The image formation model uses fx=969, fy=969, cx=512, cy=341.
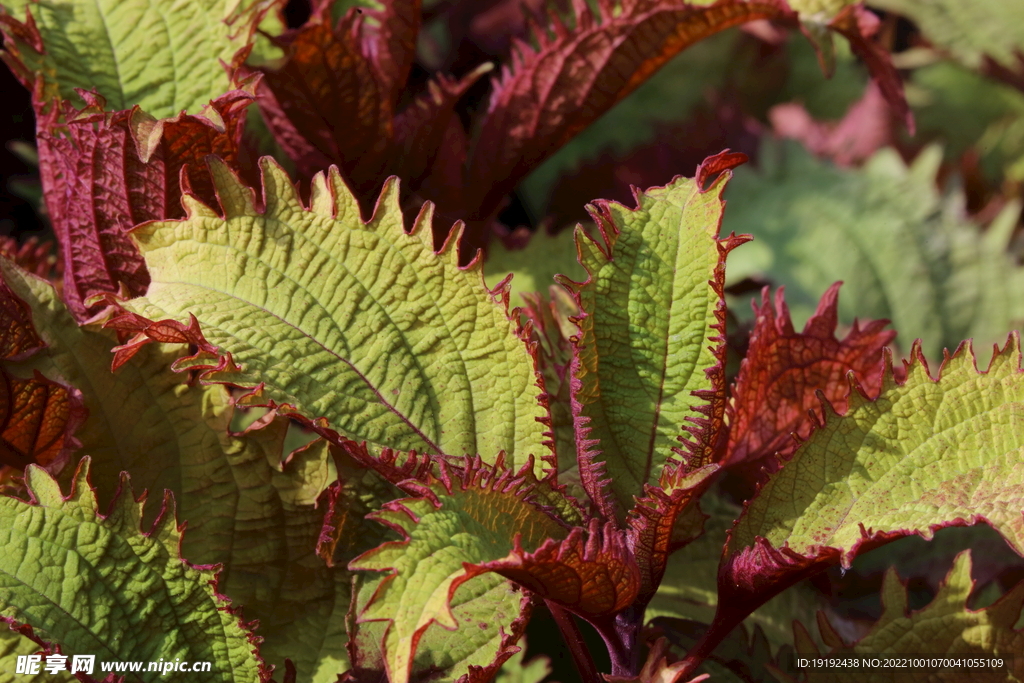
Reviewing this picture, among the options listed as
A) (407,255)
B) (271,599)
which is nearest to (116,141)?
(407,255)

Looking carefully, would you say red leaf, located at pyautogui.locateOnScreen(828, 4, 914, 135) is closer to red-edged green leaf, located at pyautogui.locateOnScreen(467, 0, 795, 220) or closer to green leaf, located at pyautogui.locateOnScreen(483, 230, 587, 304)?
red-edged green leaf, located at pyautogui.locateOnScreen(467, 0, 795, 220)

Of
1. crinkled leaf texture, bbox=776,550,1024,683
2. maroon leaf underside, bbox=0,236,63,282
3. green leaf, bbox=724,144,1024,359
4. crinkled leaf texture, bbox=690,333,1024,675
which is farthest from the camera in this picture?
green leaf, bbox=724,144,1024,359

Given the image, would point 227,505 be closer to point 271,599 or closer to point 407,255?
point 271,599

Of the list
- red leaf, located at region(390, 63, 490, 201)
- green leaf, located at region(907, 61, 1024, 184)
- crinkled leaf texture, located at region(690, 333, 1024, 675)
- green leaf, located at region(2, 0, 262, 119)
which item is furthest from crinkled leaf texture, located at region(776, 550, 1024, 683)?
green leaf, located at region(907, 61, 1024, 184)

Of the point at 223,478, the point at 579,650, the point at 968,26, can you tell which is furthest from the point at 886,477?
the point at 968,26

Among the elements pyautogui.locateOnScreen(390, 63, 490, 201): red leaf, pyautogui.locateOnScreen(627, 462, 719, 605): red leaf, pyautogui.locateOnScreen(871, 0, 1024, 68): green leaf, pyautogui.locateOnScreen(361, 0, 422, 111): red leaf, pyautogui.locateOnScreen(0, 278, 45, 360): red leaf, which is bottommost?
pyautogui.locateOnScreen(627, 462, 719, 605): red leaf

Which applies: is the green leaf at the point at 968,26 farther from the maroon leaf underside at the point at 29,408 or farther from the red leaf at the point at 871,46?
the maroon leaf underside at the point at 29,408

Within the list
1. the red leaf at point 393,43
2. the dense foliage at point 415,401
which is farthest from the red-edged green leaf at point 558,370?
the red leaf at point 393,43
